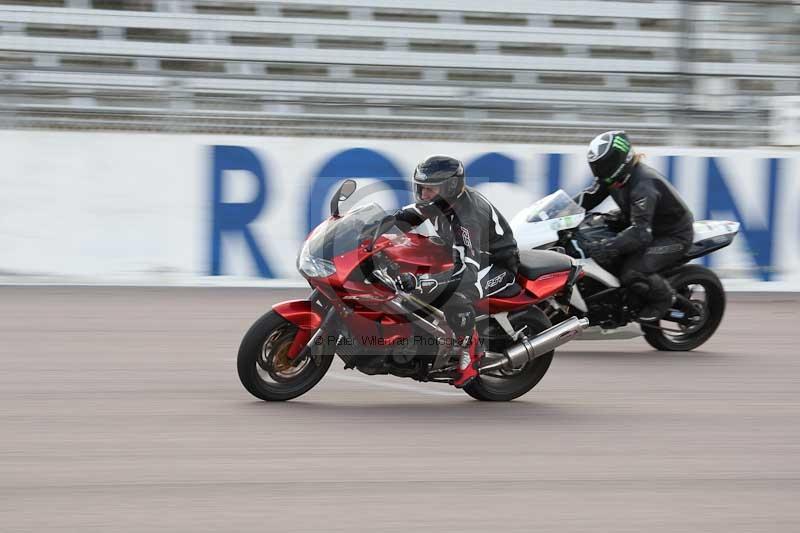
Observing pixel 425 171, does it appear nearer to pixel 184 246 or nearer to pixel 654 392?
pixel 654 392

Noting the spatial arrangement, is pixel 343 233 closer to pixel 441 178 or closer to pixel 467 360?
pixel 441 178

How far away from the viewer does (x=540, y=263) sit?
21.3 ft

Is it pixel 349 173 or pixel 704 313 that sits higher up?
pixel 349 173

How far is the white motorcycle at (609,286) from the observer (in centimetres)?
791

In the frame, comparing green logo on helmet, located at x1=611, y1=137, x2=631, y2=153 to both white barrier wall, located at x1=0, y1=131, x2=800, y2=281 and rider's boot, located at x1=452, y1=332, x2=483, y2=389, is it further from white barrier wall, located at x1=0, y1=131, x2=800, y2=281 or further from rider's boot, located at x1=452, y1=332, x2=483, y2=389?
white barrier wall, located at x1=0, y1=131, x2=800, y2=281

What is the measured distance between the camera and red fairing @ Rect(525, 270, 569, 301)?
250 inches

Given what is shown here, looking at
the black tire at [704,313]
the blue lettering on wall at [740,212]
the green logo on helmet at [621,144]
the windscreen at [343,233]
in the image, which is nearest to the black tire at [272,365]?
the windscreen at [343,233]

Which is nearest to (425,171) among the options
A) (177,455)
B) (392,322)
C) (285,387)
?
(392,322)

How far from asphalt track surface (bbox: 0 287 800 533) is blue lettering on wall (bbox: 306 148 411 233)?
313 centimetres

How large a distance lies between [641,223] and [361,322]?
10.2 ft

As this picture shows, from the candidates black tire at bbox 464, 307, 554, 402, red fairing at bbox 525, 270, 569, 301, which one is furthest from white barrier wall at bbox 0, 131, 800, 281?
black tire at bbox 464, 307, 554, 402

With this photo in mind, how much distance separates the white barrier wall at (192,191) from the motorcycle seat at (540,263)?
4125 mm

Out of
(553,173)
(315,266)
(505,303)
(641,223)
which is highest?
(553,173)

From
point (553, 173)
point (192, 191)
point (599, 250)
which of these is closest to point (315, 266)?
point (599, 250)
